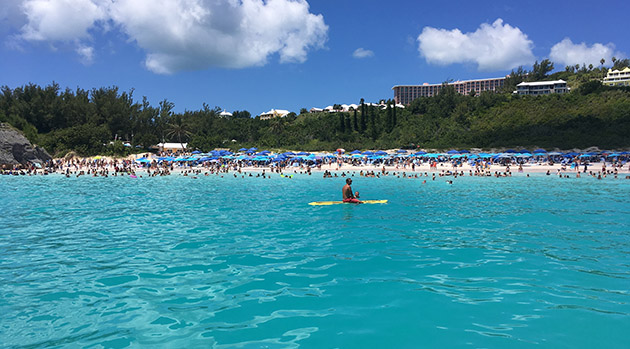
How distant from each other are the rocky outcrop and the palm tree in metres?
23.5

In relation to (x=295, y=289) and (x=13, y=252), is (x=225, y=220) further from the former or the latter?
(x=295, y=289)

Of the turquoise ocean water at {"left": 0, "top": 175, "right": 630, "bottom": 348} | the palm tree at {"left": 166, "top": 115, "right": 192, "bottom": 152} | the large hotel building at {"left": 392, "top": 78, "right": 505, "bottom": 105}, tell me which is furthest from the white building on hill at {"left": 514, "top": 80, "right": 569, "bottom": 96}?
the turquoise ocean water at {"left": 0, "top": 175, "right": 630, "bottom": 348}

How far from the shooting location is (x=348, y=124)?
246 feet

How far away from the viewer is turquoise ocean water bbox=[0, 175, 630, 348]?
216 inches

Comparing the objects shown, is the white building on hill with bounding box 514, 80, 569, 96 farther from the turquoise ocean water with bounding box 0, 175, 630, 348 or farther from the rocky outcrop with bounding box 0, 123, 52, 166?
the rocky outcrop with bounding box 0, 123, 52, 166

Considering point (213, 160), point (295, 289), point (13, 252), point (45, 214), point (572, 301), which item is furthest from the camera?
point (213, 160)

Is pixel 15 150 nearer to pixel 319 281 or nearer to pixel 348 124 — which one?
pixel 348 124

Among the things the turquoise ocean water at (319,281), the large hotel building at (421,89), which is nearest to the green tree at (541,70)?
the large hotel building at (421,89)

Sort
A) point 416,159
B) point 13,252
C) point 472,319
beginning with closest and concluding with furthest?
point 472,319
point 13,252
point 416,159

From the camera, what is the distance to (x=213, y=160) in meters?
57.7

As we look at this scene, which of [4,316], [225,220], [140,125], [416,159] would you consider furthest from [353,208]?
[140,125]

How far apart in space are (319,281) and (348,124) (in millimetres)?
68375

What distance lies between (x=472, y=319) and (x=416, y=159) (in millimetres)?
48420

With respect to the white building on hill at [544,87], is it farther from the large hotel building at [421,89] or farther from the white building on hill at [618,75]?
the large hotel building at [421,89]
